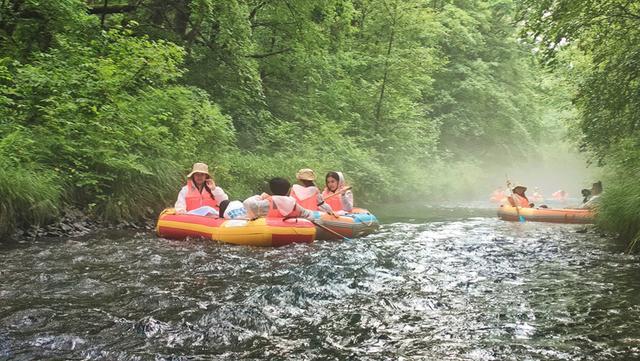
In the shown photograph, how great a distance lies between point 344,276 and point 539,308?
7.08 ft

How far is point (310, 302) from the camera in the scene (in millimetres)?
5160

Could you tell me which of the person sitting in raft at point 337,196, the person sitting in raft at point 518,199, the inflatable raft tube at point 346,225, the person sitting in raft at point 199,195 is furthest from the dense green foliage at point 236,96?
the person sitting in raft at point 518,199

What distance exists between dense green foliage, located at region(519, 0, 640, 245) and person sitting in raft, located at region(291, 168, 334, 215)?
4.66m

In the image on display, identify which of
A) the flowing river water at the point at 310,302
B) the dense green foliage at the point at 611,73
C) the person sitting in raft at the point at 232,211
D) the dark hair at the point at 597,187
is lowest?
the flowing river water at the point at 310,302

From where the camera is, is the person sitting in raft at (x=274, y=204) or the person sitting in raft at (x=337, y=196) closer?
the person sitting in raft at (x=274, y=204)

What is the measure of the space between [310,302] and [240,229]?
349 centimetres

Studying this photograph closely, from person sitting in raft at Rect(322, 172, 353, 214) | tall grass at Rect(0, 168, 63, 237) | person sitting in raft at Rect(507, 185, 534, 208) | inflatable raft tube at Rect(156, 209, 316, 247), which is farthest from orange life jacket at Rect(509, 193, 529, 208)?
tall grass at Rect(0, 168, 63, 237)

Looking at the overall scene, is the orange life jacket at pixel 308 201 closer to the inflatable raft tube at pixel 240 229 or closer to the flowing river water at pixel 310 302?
the inflatable raft tube at pixel 240 229

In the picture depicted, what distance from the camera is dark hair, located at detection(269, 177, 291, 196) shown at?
357 inches

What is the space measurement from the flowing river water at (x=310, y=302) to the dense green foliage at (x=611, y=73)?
3.27 ft

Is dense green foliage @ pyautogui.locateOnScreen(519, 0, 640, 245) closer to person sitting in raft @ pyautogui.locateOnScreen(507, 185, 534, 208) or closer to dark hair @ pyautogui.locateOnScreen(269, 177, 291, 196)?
person sitting in raft @ pyautogui.locateOnScreen(507, 185, 534, 208)

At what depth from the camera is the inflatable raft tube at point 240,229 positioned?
8414mm

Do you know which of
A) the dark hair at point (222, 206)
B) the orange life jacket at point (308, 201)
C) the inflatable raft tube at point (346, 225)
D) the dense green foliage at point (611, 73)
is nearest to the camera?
the dense green foliage at point (611, 73)

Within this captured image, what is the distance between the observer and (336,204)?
11070 mm
